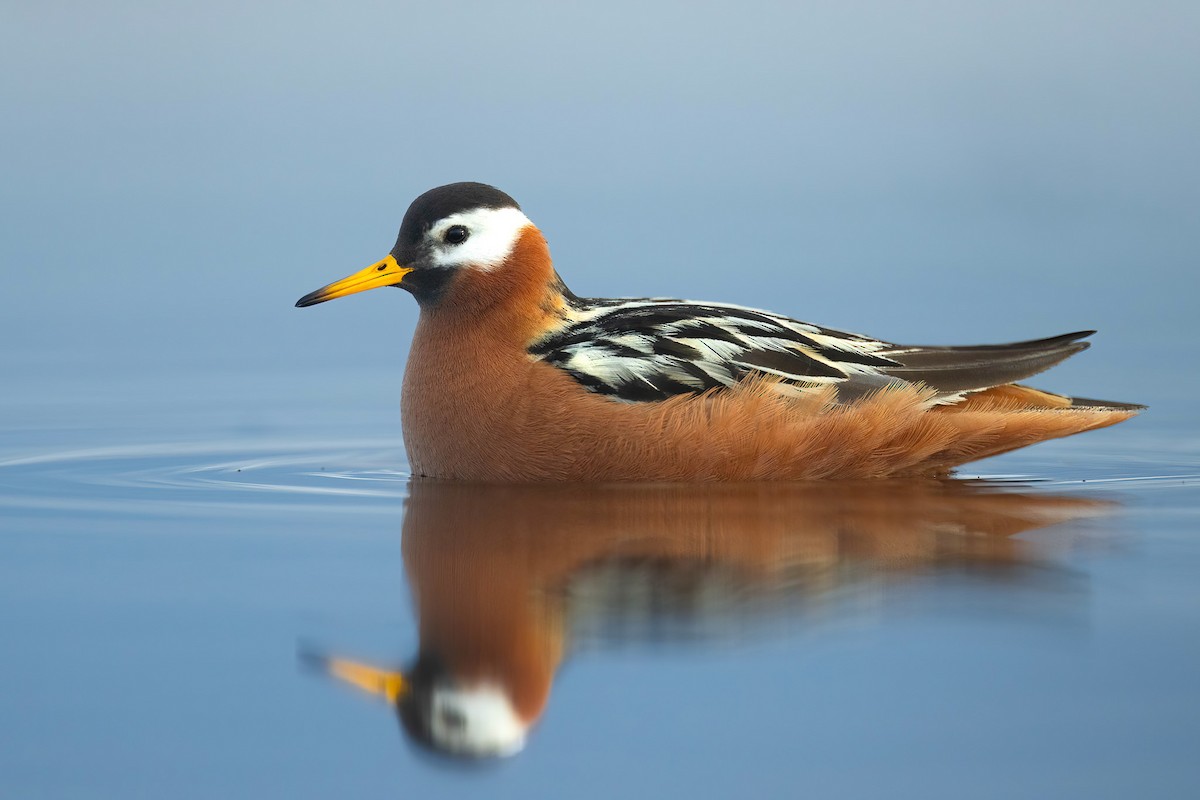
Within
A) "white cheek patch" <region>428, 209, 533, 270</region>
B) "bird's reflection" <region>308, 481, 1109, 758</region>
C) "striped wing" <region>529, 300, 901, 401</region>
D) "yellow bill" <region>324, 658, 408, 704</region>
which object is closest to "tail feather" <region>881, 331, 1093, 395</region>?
"striped wing" <region>529, 300, 901, 401</region>

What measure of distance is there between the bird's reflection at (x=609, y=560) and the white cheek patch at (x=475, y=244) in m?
1.45

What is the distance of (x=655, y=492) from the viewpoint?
28.6 ft

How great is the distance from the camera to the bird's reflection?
5.37 meters

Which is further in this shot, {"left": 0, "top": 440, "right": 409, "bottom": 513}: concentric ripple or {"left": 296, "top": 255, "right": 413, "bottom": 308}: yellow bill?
{"left": 296, "top": 255, "right": 413, "bottom": 308}: yellow bill

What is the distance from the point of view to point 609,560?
6.96 metres

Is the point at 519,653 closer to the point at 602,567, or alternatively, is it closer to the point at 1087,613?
the point at 602,567

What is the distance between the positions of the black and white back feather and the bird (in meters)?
0.01

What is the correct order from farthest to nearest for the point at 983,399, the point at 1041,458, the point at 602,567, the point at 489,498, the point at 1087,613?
the point at 1041,458
the point at 983,399
the point at 489,498
the point at 602,567
the point at 1087,613

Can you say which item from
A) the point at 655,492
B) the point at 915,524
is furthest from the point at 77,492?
the point at 915,524

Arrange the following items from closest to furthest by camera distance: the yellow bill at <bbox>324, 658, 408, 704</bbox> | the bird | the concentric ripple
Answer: the yellow bill at <bbox>324, 658, 408, 704</bbox>
the concentric ripple
the bird

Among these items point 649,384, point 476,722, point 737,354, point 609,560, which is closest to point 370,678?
point 476,722

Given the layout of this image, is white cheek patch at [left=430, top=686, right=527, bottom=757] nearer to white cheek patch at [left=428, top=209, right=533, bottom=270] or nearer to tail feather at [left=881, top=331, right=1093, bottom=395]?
white cheek patch at [left=428, top=209, right=533, bottom=270]

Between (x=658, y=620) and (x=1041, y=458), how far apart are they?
17.4ft

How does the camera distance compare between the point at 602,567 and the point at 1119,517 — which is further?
the point at 1119,517
